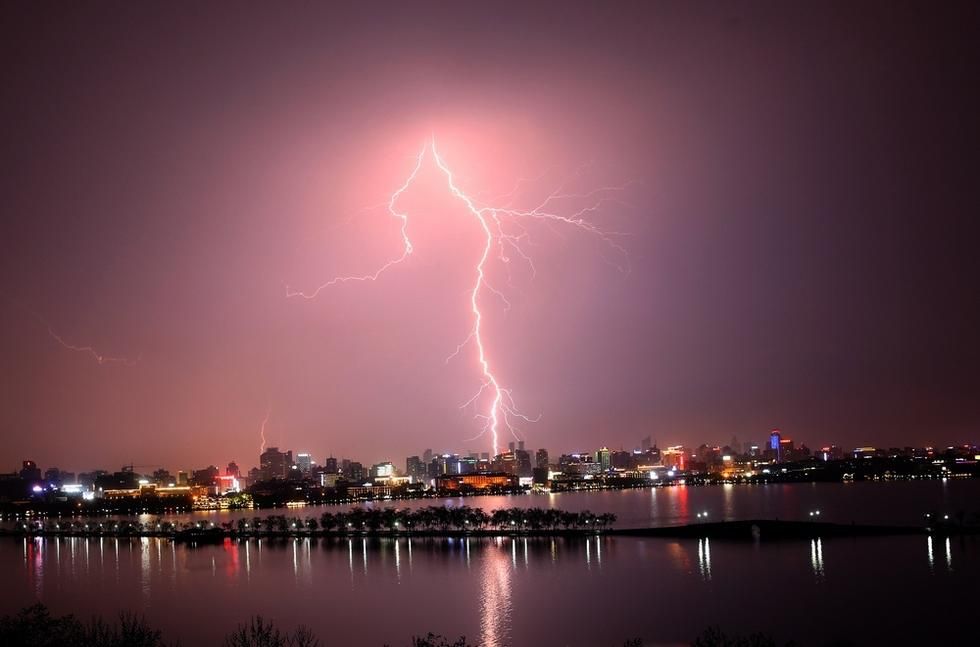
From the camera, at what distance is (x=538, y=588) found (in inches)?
996

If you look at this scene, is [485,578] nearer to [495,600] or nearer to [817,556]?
[495,600]

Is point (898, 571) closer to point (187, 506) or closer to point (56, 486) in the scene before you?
point (187, 506)

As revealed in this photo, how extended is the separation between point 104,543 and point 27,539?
8801 mm

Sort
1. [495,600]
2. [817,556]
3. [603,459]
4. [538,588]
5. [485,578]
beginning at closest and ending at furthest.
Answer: [495,600]
[538,588]
[485,578]
[817,556]
[603,459]

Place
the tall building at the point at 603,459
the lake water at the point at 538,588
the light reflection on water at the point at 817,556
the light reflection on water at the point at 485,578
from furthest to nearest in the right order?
the tall building at the point at 603,459, the light reflection on water at the point at 817,556, the light reflection on water at the point at 485,578, the lake water at the point at 538,588

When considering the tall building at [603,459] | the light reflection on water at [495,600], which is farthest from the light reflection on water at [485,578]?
the tall building at [603,459]

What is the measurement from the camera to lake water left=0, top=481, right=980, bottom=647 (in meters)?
20.1

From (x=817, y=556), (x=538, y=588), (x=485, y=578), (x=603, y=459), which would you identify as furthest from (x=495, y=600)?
(x=603, y=459)

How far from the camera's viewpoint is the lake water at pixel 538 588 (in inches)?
790

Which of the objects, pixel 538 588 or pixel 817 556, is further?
pixel 817 556

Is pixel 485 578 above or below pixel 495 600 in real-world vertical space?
below

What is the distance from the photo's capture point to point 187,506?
88.4 metres

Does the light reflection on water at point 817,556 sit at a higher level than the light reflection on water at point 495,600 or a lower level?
lower

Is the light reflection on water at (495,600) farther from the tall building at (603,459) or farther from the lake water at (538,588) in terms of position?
the tall building at (603,459)
